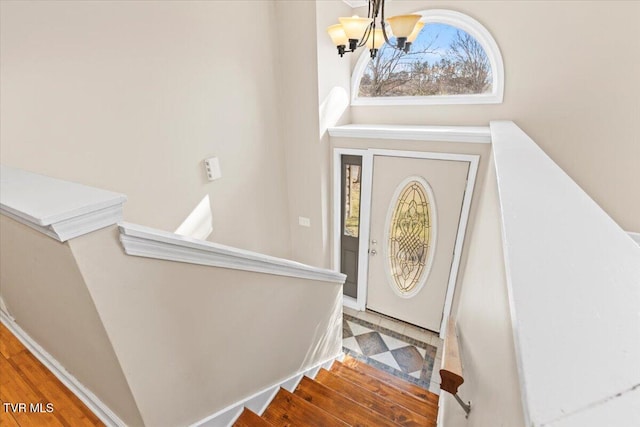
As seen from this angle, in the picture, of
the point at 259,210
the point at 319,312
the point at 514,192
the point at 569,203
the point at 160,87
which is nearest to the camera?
the point at 569,203

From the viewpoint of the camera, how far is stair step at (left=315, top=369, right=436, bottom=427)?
1841 mm

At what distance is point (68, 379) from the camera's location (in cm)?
116

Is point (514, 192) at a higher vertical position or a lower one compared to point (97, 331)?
higher

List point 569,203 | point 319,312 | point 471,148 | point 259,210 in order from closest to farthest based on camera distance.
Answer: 1. point 569,203
2. point 319,312
3. point 471,148
4. point 259,210

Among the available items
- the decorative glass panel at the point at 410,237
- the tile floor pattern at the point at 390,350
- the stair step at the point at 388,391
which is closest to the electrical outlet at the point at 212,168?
the decorative glass panel at the point at 410,237

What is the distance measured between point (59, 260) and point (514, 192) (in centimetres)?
121

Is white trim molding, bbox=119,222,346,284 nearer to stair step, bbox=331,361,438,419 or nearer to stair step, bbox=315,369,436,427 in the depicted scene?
stair step, bbox=315,369,436,427

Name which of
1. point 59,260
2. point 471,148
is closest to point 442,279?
point 471,148

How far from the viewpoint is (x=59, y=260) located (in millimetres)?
753

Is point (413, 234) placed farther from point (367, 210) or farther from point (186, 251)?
point (186, 251)

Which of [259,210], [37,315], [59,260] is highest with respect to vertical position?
[59,260]

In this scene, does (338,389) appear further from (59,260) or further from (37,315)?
(59,260)

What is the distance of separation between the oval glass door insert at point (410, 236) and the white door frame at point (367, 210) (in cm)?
23

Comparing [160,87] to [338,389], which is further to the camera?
[338,389]
